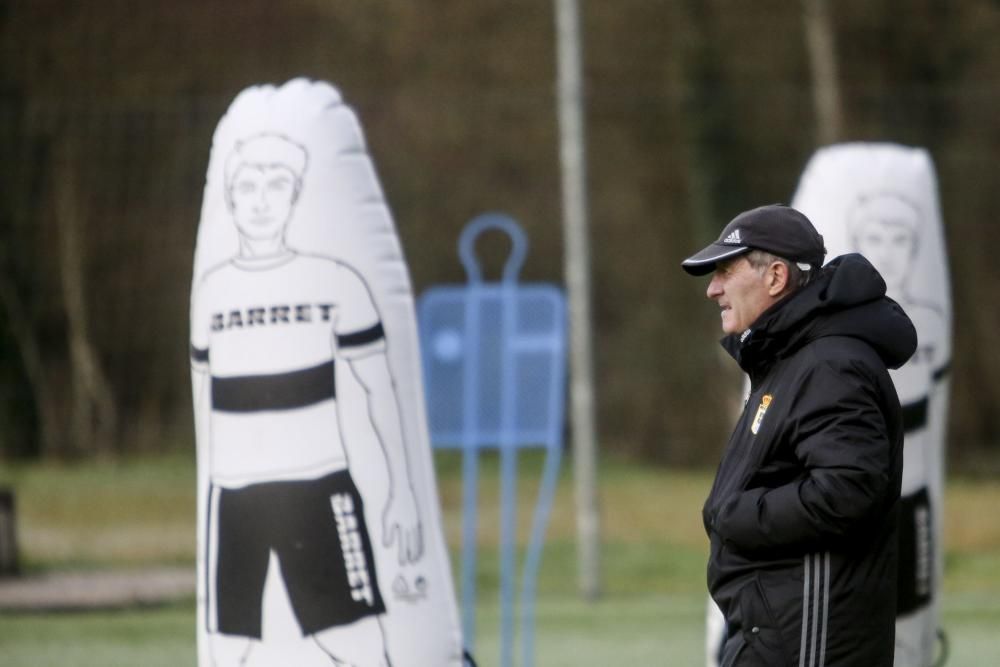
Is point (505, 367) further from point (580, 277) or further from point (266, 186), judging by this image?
point (580, 277)

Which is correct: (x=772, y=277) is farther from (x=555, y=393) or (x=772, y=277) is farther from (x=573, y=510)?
(x=573, y=510)

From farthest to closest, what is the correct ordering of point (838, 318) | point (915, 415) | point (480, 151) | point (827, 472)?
1. point (480, 151)
2. point (915, 415)
3. point (838, 318)
4. point (827, 472)

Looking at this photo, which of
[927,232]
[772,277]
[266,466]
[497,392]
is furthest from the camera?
[497,392]

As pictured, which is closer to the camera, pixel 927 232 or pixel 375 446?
pixel 375 446

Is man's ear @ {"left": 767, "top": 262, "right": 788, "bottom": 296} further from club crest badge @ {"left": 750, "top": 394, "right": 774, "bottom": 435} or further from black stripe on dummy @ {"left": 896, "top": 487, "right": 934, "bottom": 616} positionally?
black stripe on dummy @ {"left": 896, "top": 487, "right": 934, "bottom": 616}

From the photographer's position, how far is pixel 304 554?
5062 millimetres

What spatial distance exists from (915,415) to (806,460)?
9.98 feet

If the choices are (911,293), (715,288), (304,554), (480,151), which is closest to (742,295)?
(715,288)

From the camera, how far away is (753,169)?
15.3 m

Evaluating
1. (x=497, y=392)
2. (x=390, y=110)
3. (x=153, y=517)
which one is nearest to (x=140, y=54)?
(x=390, y=110)

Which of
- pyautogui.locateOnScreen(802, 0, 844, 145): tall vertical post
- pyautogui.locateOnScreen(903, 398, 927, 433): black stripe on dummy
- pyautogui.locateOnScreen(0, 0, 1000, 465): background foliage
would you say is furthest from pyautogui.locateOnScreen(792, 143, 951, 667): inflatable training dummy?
pyautogui.locateOnScreen(802, 0, 844, 145): tall vertical post

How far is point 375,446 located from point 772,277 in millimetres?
1857

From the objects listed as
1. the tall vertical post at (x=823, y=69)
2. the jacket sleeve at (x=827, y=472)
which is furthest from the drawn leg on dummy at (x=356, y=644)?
the tall vertical post at (x=823, y=69)

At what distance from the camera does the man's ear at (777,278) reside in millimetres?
3643
